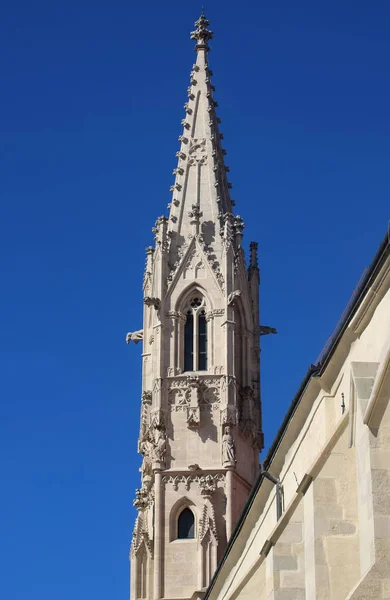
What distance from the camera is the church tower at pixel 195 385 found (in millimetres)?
50219

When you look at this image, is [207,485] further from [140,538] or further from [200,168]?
[200,168]

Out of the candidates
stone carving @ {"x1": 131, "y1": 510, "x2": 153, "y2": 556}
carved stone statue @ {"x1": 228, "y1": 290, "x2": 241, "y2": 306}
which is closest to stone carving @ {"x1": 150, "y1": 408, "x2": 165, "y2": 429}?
stone carving @ {"x1": 131, "y1": 510, "x2": 153, "y2": 556}

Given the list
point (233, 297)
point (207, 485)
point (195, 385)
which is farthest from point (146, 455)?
point (233, 297)

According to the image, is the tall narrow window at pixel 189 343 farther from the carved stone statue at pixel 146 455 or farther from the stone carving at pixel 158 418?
the carved stone statue at pixel 146 455

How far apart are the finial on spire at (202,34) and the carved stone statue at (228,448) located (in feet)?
58.7

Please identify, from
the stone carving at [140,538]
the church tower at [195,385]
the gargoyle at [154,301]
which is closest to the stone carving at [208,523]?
the church tower at [195,385]

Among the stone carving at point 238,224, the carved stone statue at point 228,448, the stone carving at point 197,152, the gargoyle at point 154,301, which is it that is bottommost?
the carved stone statue at point 228,448

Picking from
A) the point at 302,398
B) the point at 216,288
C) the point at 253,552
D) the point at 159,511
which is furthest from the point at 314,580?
the point at 216,288

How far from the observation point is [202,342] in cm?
5369

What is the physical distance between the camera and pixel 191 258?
5478 centimetres

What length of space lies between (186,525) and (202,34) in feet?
70.1

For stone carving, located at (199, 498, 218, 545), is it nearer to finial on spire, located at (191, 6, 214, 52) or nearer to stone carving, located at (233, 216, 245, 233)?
stone carving, located at (233, 216, 245, 233)

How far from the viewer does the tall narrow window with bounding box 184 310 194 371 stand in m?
53.2

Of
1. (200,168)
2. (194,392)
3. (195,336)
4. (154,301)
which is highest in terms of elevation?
(200,168)
